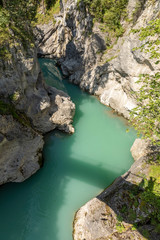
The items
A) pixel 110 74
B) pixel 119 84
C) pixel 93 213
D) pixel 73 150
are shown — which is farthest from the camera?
pixel 110 74

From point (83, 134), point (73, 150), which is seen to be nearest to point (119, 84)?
point (83, 134)

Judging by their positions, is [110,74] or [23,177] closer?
[23,177]

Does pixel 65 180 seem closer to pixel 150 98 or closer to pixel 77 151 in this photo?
pixel 77 151

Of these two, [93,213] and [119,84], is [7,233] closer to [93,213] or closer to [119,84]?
[93,213]

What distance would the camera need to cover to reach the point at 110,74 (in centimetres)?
2052

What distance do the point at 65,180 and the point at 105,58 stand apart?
768 inches

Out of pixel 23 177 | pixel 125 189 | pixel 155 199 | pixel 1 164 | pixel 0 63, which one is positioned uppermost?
pixel 0 63

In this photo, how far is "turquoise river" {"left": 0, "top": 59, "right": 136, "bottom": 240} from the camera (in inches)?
324

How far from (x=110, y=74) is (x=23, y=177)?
1721 centimetres

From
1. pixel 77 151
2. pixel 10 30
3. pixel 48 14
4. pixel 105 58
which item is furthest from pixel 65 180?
pixel 48 14

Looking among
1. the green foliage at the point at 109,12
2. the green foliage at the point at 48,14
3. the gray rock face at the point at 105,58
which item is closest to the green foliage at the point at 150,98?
the gray rock face at the point at 105,58

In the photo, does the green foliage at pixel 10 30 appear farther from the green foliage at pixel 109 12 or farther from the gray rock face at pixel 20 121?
the green foliage at pixel 109 12

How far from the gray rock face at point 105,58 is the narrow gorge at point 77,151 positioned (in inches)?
5.8

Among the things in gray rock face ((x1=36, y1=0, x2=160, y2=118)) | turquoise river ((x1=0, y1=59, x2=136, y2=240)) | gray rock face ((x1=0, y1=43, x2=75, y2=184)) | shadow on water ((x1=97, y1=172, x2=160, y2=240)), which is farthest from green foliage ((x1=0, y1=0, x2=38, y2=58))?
shadow on water ((x1=97, y1=172, x2=160, y2=240))
